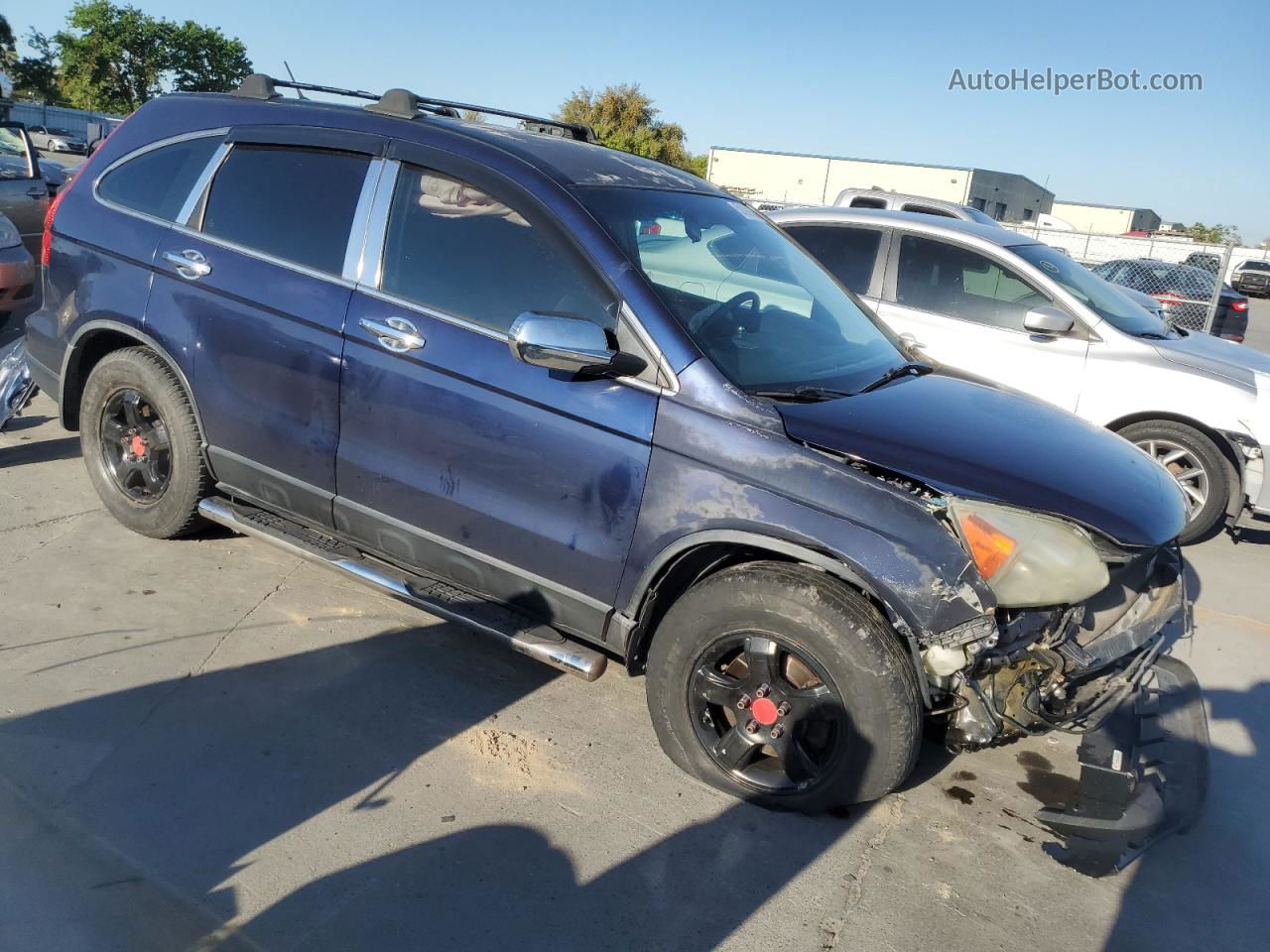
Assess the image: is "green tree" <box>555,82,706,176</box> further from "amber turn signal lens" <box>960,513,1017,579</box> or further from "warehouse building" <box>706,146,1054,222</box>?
"amber turn signal lens" <box>960,513,1017,579</box>

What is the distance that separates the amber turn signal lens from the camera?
2805 mm

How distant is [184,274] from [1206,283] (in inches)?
564

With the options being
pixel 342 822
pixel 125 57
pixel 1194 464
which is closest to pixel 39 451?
pixel 342 822

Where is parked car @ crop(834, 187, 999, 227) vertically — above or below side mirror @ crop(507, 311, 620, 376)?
above

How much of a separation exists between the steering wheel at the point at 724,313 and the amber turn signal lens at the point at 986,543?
1055mm

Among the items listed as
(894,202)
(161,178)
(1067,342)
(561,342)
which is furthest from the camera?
(894,202)

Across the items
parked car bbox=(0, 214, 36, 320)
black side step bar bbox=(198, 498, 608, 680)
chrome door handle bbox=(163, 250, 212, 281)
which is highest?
chrome door handle bbox=(163, 250, 212, 281)

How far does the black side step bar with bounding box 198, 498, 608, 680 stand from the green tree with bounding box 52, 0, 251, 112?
61.5 meters

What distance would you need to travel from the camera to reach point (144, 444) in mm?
4469

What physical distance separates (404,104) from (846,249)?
418 centimetres

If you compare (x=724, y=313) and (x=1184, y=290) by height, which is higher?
(x=724, y=313)

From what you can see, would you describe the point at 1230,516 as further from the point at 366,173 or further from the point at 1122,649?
the point at 366,173

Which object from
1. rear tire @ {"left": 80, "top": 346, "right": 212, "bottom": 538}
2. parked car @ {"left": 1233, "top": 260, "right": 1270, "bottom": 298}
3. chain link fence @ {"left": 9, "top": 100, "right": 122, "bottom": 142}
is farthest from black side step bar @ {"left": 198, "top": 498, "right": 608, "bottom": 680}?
chain link fence @ {"left": 9, "top": 100, "right": 122, "bottom": 142}

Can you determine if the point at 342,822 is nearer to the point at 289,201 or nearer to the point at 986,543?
the point at 986,543
